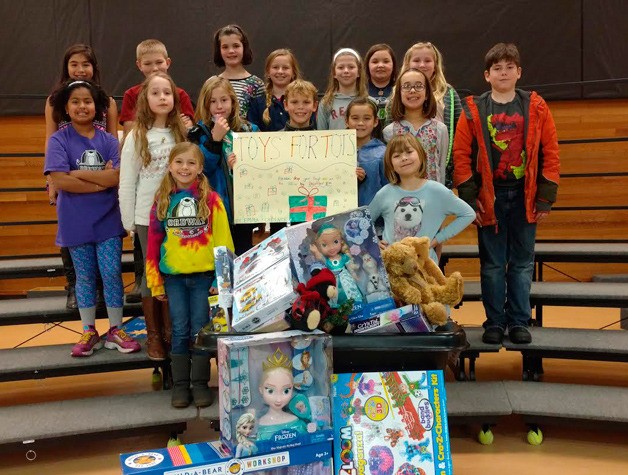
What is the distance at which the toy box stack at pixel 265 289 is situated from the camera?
1.75 metres

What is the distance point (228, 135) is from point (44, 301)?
157 cm

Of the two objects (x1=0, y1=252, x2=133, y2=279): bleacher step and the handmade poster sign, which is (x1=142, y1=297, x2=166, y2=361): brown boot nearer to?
the handmade poster sign

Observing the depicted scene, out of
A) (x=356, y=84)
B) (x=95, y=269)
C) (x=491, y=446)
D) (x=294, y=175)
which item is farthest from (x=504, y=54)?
(x=95, y=269)

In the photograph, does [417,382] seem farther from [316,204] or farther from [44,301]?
[44,301]

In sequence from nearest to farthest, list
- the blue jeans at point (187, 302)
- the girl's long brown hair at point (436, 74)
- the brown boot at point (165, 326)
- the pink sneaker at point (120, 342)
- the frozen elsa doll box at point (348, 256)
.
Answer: the frozen elsa doll box at point (348, 256) → the blue jeans at point (187, 302) → the brown boot at point (165, 326) → the pink sneaker at point (120, 342) → the girl's long brown hair at point (436, 74)

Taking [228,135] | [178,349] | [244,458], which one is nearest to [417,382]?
[244,458]

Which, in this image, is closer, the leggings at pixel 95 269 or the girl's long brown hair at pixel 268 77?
the leggings at pixel 95 269

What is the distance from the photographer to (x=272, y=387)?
1.70 m

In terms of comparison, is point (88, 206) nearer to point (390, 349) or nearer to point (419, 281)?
point (419, 281)

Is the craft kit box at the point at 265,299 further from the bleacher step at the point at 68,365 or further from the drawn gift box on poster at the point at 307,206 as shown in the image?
the bleacher step at the point at 68,365

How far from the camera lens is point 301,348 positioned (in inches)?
67.5

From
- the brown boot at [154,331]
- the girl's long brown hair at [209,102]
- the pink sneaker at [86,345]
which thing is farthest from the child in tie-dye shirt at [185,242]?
the pink sneaker at [86,345]

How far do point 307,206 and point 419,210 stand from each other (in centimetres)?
48

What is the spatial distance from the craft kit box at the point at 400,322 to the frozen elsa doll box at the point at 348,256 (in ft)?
0.14
